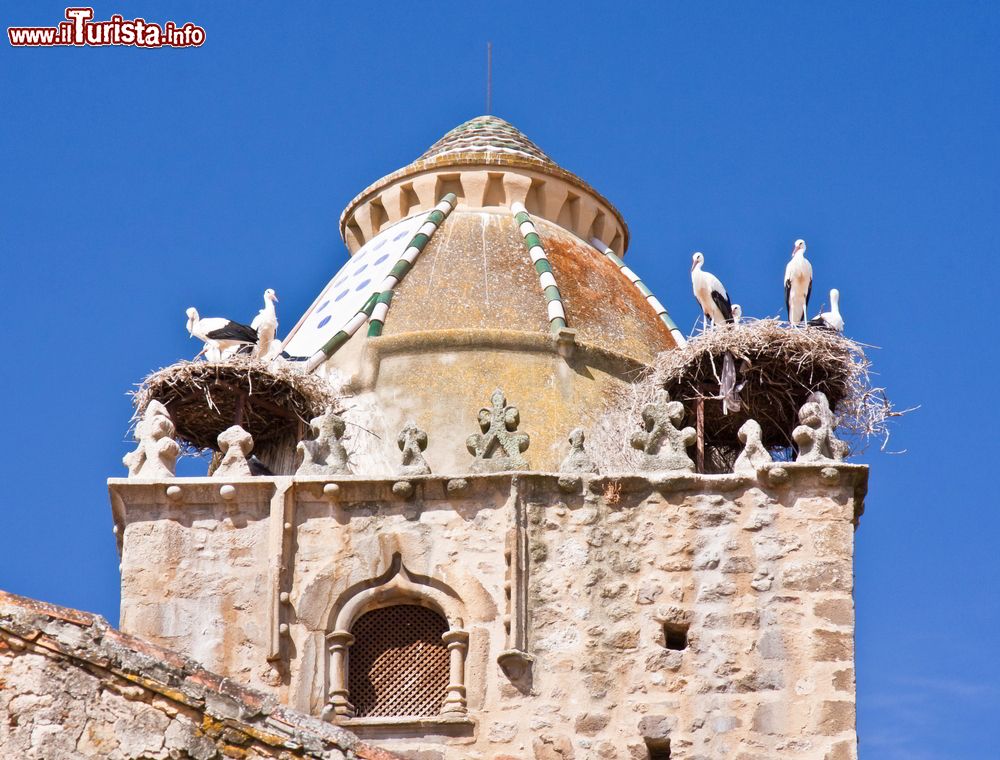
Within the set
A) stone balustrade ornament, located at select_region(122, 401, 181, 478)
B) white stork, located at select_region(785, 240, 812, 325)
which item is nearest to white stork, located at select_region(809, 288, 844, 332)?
white stork, located at select_region(785, 240, 812, 325)

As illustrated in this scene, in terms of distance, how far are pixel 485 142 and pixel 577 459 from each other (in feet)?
17.0

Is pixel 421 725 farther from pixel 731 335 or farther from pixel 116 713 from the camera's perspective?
pixel 116 713

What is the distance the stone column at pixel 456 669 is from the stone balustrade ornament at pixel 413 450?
1.26 m

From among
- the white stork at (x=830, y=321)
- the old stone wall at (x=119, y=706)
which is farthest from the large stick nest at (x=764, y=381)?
the old stone wall at (x=119, y=706)

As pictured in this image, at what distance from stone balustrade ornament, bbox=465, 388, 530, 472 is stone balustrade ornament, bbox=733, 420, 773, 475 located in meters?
1.54

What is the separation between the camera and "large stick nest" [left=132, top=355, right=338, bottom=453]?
2062 centimetres

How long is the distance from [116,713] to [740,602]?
23.5 ft

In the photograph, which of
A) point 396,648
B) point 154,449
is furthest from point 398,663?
point 154,449

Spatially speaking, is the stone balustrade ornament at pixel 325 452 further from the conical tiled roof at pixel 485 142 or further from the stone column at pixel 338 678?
the conical tiled roof at pixel 485 142

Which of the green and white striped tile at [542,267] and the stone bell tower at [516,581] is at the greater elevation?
the green and white striped tile at [542,267]

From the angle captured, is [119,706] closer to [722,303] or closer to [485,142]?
[722,303]

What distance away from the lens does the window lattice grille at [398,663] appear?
19172mm

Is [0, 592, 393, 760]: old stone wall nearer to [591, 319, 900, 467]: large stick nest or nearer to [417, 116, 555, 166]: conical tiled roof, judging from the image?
[591, 319, 900, 467]: large stick nest

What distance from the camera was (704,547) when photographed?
63.1 feet
